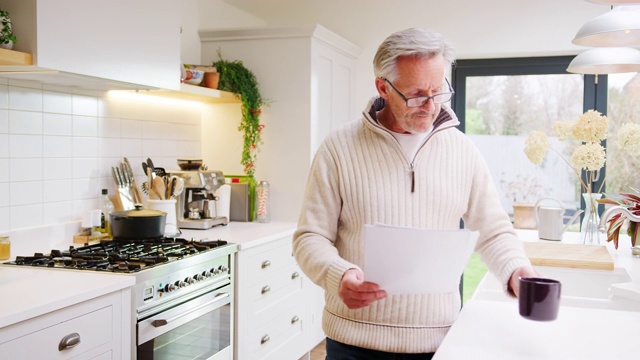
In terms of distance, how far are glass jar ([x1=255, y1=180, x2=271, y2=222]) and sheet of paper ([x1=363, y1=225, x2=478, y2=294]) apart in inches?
106

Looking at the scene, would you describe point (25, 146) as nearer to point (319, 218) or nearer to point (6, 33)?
point (6, 33)

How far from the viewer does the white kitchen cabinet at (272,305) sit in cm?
329

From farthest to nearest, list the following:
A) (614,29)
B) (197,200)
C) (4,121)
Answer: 1. (197,200)
2. (4,121)
3. (614,29)

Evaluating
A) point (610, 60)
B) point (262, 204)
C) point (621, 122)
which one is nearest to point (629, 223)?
point (610, 60)

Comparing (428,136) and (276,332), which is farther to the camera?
(276,332)

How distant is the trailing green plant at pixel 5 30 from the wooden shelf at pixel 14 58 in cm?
6

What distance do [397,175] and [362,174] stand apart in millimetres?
93

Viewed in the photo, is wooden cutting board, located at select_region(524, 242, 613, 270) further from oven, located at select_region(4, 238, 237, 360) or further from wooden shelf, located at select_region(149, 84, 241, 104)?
wooden shelf, located at select_region(149, 84, 241, 104)

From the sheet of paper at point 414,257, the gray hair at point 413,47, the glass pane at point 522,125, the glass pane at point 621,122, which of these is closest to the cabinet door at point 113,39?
the gray hair at point 413,47

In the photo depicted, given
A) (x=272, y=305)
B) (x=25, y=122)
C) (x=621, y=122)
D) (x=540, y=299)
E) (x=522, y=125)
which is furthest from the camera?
(x=522, y=125)

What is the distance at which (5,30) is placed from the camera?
2.39 meters

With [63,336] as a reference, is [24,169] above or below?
above

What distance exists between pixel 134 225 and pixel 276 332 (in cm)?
107

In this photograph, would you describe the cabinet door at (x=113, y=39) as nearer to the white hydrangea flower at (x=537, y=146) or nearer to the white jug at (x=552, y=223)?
the white hydrangea flower at (x=537, y=146)
